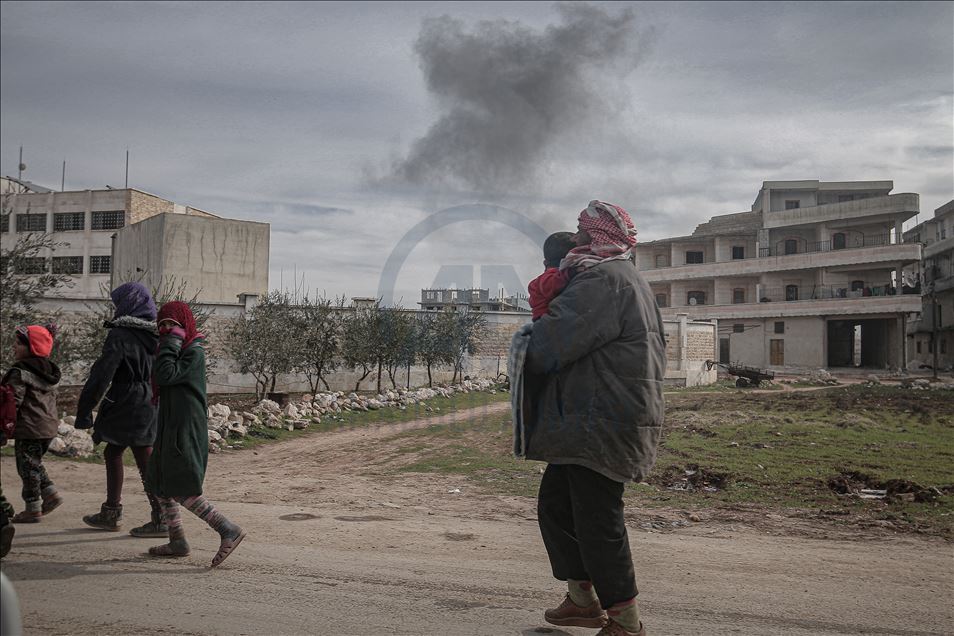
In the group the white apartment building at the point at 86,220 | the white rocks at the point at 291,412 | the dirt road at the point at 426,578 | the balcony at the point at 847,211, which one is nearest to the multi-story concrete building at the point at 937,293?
the balcony at the point at 847,211

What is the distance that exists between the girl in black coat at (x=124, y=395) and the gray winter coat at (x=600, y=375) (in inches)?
137

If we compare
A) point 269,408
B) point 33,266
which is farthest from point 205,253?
point 33,266

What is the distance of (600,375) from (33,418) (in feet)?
17.1

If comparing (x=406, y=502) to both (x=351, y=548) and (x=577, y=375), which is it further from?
(x=577, y=375)

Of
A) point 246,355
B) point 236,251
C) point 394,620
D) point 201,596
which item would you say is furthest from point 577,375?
point 236,251

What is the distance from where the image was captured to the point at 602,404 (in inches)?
121

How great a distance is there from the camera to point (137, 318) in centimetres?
532

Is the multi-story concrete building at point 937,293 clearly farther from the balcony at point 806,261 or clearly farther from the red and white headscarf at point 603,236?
the red and white headscarf at point 603,236

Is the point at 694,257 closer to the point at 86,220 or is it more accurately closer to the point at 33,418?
the point at 86,220

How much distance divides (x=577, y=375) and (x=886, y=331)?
168 feet

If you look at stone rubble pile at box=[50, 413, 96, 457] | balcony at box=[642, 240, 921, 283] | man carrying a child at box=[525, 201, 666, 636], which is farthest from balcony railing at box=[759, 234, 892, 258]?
man carrying a child at box=[525, 201, 666, 636]

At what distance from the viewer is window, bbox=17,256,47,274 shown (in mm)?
12023

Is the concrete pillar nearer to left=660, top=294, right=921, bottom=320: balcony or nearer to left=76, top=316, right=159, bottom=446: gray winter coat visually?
left=660, top=294, right=921, bottom=320: balcony

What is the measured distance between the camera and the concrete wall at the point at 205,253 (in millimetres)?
34344
